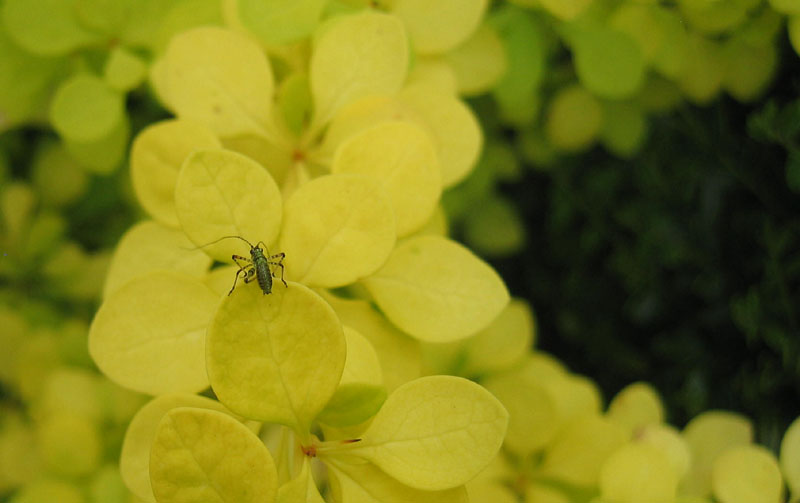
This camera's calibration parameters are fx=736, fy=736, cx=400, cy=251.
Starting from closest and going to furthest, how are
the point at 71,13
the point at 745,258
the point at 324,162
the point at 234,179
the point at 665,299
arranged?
the point at 234,179 < the point at 324,162 < the point at 71,13 < the point at 745,258 < the point at 665,299

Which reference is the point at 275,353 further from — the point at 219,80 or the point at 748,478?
the point at 748,478

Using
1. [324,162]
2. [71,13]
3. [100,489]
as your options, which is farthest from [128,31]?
[100,489]

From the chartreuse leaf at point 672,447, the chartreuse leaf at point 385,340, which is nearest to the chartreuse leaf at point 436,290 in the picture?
the chartreuse leaf at point 385,340

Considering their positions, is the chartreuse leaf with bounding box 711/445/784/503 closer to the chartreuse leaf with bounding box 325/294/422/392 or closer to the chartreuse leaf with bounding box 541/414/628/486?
the chartreuse leaf with bounding box 541/414/628/486

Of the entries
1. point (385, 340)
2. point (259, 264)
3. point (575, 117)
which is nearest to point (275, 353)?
point (259, 264)

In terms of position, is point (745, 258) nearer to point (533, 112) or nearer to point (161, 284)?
point (533, 112)

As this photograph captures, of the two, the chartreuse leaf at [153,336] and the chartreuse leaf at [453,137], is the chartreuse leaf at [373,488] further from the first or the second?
the chartreuse leaf at [453,137]

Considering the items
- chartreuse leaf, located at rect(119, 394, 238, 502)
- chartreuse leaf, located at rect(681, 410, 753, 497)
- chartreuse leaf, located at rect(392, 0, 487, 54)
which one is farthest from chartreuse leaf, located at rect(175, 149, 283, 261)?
chartreuse leaf, located at rect(681, 410, 753, 497)
